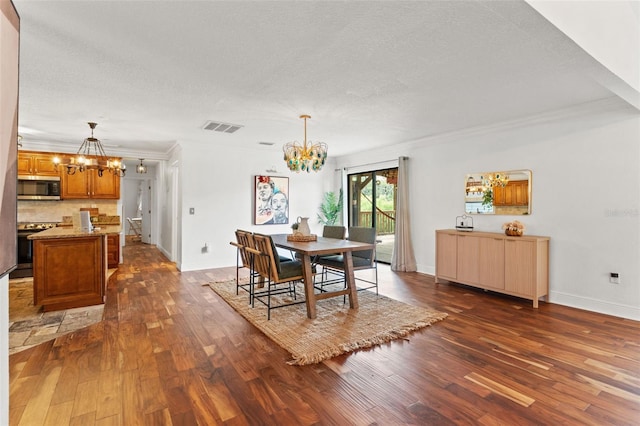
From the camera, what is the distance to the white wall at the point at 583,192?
142 inches

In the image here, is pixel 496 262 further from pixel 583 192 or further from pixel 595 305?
pixel 583 192

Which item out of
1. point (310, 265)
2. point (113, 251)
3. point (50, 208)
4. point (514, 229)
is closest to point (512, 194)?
point (514, 229)

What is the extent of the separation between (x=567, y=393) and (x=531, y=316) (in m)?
1.65

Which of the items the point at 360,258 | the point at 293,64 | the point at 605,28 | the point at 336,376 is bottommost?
the point at 336,376

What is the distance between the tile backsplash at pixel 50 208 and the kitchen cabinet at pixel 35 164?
1.96ft

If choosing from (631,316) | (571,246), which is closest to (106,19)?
(571,246)

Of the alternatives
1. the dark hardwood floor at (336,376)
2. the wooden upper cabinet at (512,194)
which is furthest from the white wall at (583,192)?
the dark hardwood floor at (336,376)

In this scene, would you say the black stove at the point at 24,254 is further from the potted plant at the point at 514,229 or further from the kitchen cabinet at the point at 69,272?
→ the potted plant at the point at 514,229

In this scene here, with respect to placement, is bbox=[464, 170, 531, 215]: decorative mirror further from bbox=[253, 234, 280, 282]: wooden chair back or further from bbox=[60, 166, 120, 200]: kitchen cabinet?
bbox=[60, 166, 120, 200]: kitchen cabinet

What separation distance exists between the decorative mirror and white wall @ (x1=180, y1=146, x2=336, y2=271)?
3717mm

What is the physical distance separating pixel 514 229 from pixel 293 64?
3479 mm

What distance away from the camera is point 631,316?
3.56 meters

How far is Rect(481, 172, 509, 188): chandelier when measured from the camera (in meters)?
4.69

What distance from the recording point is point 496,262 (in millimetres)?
4344
